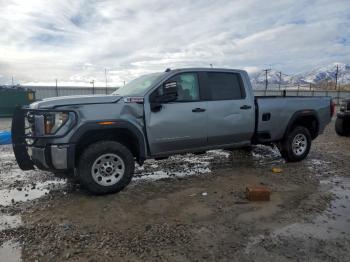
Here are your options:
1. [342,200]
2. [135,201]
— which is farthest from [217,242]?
[342,200]

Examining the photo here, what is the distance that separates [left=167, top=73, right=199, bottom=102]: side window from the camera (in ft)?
19.4

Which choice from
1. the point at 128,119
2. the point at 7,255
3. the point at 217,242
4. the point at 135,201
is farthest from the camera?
the point at 128,119

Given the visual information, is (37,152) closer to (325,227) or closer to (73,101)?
(73,101)

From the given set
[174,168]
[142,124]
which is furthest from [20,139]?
[174,168]

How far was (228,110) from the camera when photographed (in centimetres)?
640

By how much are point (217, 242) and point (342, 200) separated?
2451mm

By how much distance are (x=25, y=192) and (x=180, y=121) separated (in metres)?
2.67

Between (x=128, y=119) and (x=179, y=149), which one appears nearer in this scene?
(x=128, y=119)

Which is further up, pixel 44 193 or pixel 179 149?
pixel 179 149

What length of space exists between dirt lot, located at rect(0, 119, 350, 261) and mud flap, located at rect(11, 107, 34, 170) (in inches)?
21.4

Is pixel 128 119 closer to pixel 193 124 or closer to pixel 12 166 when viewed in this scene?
pixel 193 124

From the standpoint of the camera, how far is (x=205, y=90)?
20.4 feet

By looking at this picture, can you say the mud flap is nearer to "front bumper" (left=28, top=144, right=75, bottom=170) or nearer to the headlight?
"front bumper" (left=28, top=144, right=75, bottom=170)

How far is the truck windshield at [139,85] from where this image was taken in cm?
577
